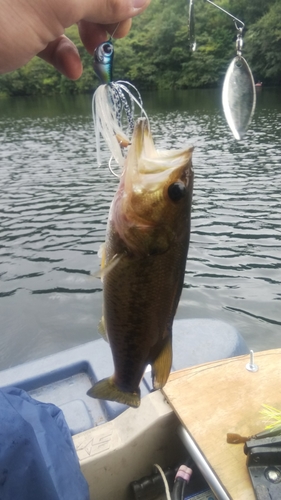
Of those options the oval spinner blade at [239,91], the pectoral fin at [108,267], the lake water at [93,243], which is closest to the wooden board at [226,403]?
the lake water at [93,243]

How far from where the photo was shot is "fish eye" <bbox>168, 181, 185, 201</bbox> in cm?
161

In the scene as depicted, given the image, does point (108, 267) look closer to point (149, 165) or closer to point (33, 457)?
point (149, 165)

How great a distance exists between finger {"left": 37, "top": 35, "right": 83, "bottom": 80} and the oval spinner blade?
8.28 feet

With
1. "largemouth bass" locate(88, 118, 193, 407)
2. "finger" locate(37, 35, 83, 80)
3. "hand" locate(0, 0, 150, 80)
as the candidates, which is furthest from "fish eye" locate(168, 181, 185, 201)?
"finger" locate(37, 35, 83, 80)

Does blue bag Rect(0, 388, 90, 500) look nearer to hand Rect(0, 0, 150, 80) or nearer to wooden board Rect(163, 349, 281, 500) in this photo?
wooden board Rect(163, 349, 281, 500)

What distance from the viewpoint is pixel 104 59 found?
183 centimetres

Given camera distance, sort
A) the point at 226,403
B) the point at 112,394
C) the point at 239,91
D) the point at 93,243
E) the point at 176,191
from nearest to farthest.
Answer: the point at 176,191
the point at 112,394
the point at 226,403
the point at 239,91
the point at 93,243

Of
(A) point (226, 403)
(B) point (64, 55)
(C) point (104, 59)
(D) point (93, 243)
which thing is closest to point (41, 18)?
(C) point (104, 59)

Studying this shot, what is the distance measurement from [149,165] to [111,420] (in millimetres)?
2292

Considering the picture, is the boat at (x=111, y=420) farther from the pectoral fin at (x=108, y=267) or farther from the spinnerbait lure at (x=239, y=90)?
the spinnerbait lure at (x=239, y=90)

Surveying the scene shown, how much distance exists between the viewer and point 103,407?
11.6 feet

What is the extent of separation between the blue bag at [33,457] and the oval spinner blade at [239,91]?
346 cm

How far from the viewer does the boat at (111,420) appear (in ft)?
9.78

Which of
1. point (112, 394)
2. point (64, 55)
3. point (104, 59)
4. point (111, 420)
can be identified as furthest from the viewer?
point (111, 420)
